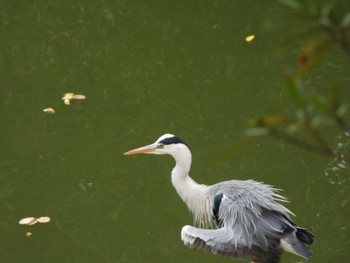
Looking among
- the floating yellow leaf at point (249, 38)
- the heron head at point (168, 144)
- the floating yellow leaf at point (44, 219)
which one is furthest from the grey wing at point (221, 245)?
the floating yellow leaf at point (249, 38)

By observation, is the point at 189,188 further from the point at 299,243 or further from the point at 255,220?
the point at 299,243

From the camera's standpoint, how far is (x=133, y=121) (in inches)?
239

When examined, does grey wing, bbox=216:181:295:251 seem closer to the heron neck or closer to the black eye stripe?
the heron neck

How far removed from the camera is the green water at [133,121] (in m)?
4.93

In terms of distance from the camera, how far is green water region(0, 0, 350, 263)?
16.2ft

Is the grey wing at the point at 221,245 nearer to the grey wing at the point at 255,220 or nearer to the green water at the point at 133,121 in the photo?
the grey wing at the point at 255,220

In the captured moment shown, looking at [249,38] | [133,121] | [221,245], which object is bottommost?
[221,245]

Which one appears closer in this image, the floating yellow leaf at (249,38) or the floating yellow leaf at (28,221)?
the floating yellow leaf at (28,221)

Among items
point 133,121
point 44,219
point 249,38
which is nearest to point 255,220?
point 44,219

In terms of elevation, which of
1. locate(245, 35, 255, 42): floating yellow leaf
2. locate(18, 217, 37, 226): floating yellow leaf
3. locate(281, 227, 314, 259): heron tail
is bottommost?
locate(281, 227, 314, 259): heron tail

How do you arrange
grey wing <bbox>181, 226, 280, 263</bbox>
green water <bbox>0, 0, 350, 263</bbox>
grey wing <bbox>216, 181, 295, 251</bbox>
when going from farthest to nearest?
green water <bbox>0, 0, 350, 263</bbox>
grey wing <bbox>216, 181, 295, 251</bbox>
grey wing <bbox>181, 226, 280, 263</bbox>

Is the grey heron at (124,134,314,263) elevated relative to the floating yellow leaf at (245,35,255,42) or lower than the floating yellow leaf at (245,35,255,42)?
lower

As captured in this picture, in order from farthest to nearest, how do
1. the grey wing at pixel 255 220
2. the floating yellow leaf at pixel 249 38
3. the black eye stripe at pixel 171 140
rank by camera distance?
the floating yellow leaf at pixel 249 38
the black eye stripe at pixel 171 140
the grey wing at pixel 255 220

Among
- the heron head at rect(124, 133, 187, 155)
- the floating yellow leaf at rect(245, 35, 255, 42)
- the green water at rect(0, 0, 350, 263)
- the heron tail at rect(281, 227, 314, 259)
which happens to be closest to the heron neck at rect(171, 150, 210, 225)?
the heron head at rect(124, 133, 187, 155)
